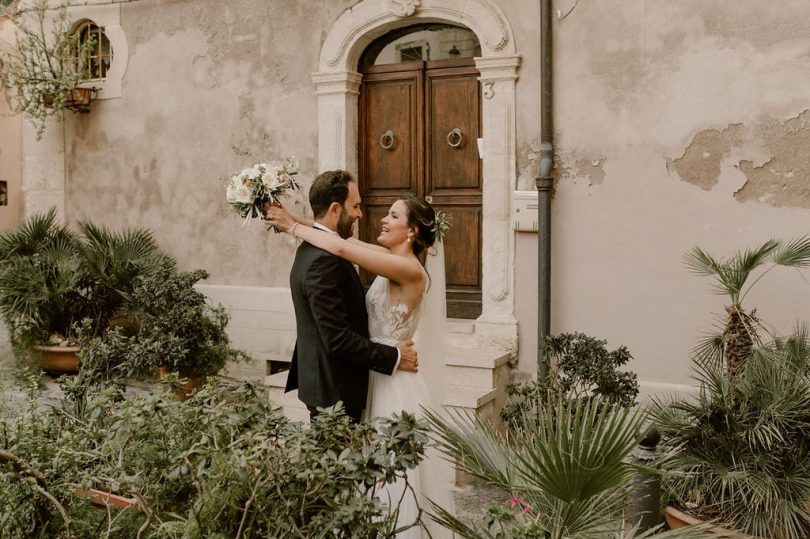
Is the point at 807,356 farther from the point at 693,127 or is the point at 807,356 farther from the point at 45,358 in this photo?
the point at 45,358

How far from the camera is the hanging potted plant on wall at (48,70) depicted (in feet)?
29.2

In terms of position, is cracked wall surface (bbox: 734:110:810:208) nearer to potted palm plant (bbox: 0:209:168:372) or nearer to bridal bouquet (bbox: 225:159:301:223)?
bridal bouquet (bbox: 225:159:301:223)

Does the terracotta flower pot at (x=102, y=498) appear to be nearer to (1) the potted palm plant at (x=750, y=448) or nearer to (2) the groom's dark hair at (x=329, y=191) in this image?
(2) the groom's dark hair at (x=329, y=191)

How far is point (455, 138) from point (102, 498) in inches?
200

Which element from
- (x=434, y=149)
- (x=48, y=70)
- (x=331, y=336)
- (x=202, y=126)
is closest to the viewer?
(x=331, y=336)

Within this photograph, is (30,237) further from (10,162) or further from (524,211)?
(524,211)

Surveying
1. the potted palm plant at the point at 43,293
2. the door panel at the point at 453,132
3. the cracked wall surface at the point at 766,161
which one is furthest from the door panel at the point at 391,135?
the potted palm plant at the point at 43,293

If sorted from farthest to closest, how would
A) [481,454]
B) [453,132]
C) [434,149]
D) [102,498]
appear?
[434,149] < [453,132] < [102,498] < [481,454]

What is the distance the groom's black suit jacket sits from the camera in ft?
12.0

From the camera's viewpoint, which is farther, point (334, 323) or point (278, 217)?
point (278, 217)

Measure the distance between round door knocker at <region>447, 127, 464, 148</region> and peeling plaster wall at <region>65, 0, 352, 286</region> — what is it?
1290 millimetres

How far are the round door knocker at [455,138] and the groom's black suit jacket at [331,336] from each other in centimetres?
380

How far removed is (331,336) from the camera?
12.0ft

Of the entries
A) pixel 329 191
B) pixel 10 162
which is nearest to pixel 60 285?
pixel 329 191
